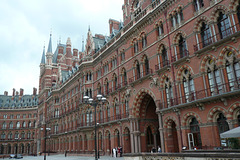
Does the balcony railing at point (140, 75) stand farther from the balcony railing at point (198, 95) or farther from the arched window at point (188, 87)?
the arched window at point (188, 87)

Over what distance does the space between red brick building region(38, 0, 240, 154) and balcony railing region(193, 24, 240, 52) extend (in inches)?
3.3

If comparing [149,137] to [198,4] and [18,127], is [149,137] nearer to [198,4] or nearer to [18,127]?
[198,4]

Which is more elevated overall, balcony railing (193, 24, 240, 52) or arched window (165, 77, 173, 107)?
balcony railing (193, 24, 240, 52)

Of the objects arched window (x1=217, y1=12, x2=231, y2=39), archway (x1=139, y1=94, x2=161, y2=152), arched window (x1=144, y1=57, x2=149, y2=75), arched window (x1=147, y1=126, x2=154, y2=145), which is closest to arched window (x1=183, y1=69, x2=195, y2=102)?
arched window (x1=217, y1=12, x2=231, y2=39)

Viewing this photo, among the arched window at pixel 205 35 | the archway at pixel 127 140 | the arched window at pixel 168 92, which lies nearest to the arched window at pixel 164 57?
the arched window at pixel 168 92

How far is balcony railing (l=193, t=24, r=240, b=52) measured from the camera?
1833cm

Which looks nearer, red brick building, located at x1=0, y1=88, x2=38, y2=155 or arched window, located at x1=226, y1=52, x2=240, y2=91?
arched window, located at x1=226, y1=52, x2=240, y2=91

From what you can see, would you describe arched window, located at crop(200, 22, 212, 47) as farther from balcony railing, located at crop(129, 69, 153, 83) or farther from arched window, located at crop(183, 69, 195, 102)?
balcony railing, located at crop(129, 69, 153, 83)

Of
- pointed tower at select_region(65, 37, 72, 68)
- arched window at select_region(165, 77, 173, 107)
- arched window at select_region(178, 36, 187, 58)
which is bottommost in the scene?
arched window at select_region(165, 77, 173, 107)

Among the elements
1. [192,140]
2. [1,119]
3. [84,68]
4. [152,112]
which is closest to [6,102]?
[1,119]

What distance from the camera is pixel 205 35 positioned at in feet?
70.4

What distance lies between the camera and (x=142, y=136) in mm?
29094

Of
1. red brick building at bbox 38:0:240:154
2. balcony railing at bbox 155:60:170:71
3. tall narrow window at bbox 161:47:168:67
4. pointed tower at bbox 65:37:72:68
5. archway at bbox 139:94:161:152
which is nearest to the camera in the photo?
red brick building at bbox 38:0:240:154

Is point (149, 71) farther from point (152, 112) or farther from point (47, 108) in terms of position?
point (47, 108)
